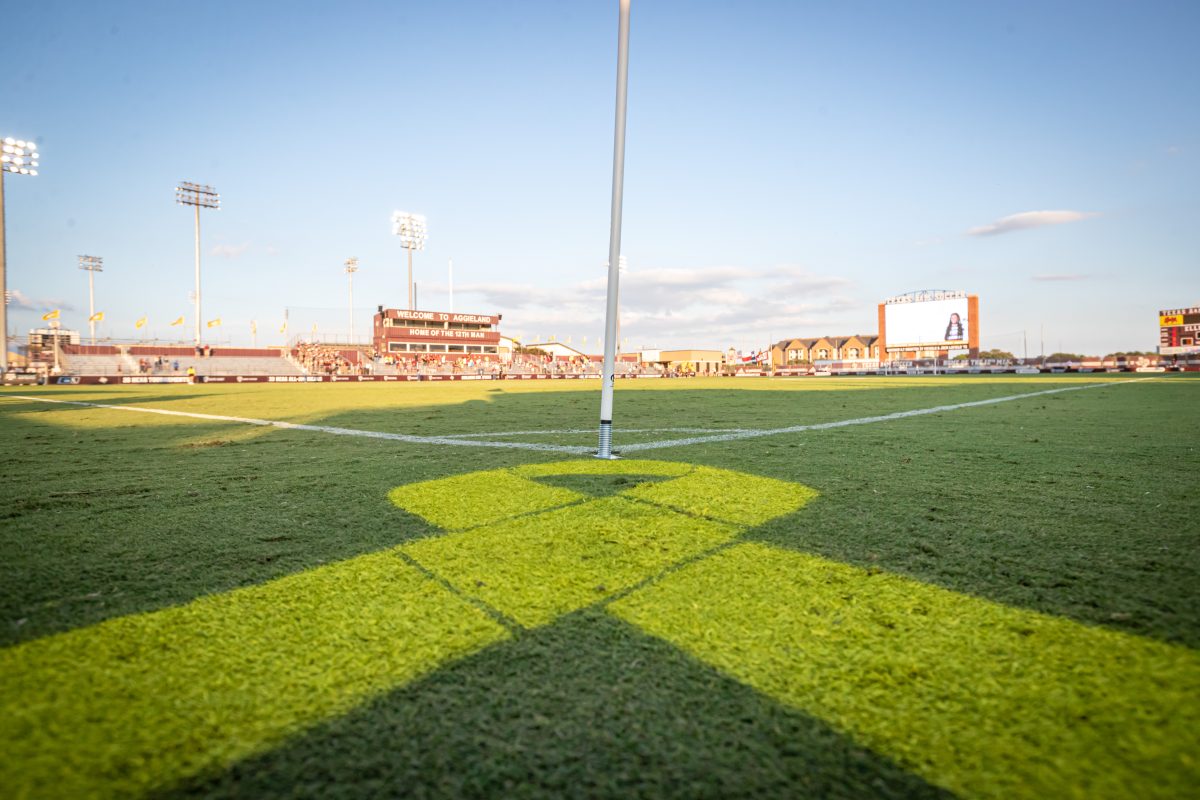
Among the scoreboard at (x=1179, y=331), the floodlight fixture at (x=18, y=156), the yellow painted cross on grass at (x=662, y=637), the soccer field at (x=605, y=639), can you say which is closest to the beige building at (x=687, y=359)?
the scoreboard at (x=1179, y=331)

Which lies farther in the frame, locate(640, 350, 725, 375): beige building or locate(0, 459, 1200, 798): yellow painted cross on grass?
locate(640, 350, 725, 375): beige building

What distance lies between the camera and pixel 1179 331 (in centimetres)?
4997

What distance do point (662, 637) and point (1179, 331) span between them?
70828mm

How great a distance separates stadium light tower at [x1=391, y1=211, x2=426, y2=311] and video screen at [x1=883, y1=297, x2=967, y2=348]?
47787 mm

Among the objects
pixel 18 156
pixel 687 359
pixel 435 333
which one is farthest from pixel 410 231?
pixel 687 359

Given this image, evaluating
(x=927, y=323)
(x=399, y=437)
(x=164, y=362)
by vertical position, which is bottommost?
(x=399, y=437)

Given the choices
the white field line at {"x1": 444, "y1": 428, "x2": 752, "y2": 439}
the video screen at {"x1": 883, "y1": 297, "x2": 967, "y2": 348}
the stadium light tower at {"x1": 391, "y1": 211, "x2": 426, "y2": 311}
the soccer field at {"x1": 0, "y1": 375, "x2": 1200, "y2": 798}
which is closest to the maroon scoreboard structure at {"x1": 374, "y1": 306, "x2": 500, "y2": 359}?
the stadium light tower at {"x1": 391, "y1": 211, "x2": 426, "y2": 311}

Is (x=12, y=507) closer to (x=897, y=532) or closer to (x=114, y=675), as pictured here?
(x=114, y=675)

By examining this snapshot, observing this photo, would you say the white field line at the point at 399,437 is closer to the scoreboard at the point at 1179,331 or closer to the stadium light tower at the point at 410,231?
the stadium light tower at the point at 410,231

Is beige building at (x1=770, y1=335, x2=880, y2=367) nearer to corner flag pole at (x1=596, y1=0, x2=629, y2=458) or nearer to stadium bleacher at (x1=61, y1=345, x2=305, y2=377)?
stadium bleacher at (x1=61, y1=345, x2=305, y2=377)

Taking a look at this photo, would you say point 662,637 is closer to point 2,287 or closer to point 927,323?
Result: point 2,287

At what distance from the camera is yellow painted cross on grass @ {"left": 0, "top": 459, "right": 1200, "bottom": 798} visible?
3.57 feet

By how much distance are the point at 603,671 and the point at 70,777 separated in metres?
1.05

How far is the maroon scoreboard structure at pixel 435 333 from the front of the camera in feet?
204
